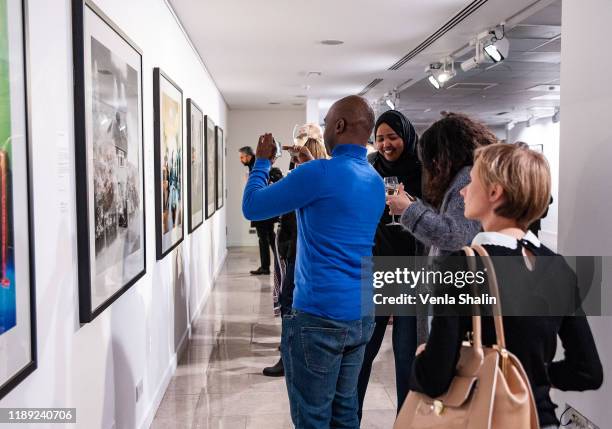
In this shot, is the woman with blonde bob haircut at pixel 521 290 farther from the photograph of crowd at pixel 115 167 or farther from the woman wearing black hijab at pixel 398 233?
the photograph of crowd at pixel 115 167

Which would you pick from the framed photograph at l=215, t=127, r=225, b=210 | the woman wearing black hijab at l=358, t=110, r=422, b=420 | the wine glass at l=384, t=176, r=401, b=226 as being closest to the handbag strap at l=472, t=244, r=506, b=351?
the wine glass at l=384, t=176, r=401, b=226

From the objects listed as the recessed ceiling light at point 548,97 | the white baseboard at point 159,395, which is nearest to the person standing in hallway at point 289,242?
the white baseboard at point 159,395

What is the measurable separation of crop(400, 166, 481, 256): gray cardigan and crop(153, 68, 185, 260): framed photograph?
1.92 m

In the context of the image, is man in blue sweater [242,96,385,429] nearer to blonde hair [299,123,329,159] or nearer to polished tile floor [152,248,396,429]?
blonde hair [299,123,329,159]

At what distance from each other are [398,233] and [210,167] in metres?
4.92

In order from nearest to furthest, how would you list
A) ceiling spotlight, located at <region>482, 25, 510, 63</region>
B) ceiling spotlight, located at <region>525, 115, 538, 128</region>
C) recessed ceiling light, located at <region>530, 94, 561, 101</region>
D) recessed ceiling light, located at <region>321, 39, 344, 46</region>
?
ceiling spotlight, located at <region>482, 25, 510, 63</region> < recessed ceiling light, located at <region>321, 39, 344, 46</region> < recessed ceiling light, located at <region>530, 94, 561, 101</region> < ceiling spotlight, located at <region>525, 115, 538, 128</region>

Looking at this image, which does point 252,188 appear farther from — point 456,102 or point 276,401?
point 456,102

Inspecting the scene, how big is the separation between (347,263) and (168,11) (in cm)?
292

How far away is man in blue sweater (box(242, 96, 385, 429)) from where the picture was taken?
6.08 feet

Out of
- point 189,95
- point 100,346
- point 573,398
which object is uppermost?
point 189,95

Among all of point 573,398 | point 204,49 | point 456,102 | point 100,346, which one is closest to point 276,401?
point 100,346

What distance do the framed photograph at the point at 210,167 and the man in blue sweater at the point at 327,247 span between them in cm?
474

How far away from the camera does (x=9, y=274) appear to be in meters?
1.41

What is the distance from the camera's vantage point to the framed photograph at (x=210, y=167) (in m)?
6.66
